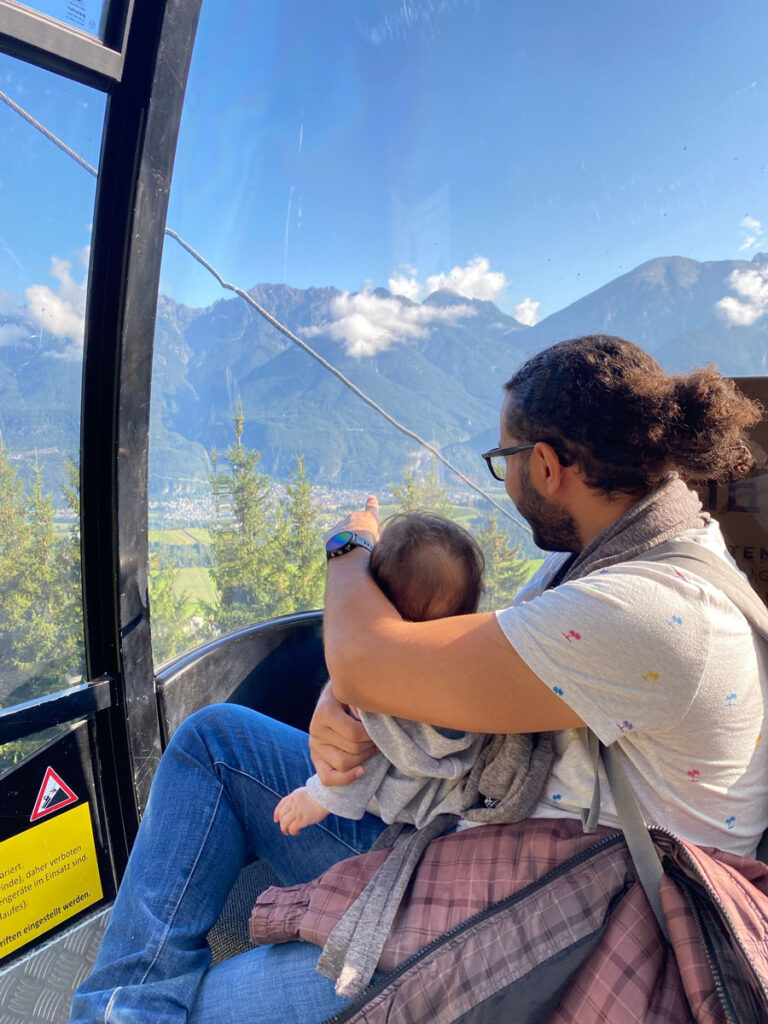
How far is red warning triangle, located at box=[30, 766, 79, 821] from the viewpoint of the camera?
1.94m

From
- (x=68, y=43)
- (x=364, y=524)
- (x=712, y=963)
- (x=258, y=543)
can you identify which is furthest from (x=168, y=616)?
(x=712, y=963)

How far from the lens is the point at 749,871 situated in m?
0.99

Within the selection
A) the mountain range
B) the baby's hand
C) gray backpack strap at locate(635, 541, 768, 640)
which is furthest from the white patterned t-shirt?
the mountain range

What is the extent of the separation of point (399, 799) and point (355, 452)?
5.36 ft

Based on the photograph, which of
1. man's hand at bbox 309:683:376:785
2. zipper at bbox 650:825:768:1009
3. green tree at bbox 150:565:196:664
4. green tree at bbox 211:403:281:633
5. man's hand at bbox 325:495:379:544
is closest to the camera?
zipper at bbox 650:825:768:1009

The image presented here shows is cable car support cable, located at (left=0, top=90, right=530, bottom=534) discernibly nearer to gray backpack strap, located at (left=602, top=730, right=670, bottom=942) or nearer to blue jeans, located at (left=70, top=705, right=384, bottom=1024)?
gray backpack strap, located at (left=602, top=730, right=670, bottom=942)

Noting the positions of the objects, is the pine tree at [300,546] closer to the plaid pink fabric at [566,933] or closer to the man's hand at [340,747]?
the man's hand at [340,747]

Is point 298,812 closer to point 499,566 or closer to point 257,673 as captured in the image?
point 499,566

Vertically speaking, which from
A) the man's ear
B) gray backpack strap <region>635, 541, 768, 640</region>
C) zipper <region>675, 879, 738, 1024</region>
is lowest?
zipper <region>675, 879, 738, 1024</region>

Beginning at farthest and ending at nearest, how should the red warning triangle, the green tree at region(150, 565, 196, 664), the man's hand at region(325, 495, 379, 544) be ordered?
1. the green tree at region(150, 565, 196, 664)
2. the red warning triangle
3. the man's hand at region(325, 495, 379, 544)

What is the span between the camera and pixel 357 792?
4.20 feet

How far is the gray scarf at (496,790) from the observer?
3.37 ft

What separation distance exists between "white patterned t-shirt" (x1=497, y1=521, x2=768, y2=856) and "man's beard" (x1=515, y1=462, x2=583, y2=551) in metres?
0.26

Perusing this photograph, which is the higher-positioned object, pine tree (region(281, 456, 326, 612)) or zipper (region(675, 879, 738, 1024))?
pine tree (region(281, 456, 326, 612))
